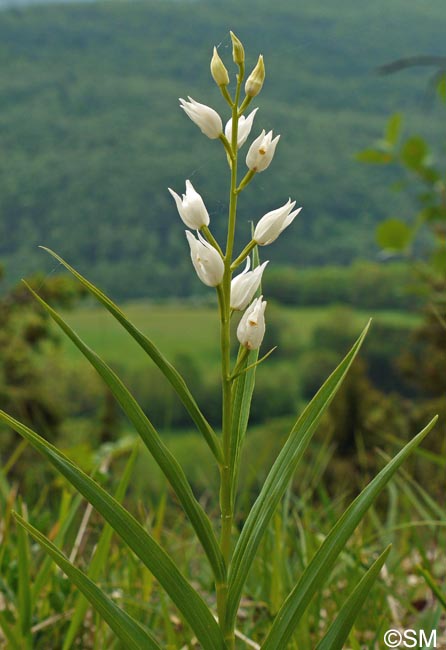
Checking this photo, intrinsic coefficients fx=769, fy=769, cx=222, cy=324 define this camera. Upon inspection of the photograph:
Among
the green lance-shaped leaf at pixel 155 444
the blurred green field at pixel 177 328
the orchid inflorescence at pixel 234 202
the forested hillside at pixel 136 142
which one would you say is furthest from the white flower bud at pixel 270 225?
the blurred green field at pixel 177 328

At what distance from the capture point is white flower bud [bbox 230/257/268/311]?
0.39 m

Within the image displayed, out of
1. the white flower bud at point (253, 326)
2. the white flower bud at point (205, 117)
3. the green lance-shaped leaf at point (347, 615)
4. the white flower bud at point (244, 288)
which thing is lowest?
the green lance-shaped leaf at point (347, 615)

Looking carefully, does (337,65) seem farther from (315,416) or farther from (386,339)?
(386,339)

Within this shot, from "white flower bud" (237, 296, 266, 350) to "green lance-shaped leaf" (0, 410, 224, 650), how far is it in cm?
10

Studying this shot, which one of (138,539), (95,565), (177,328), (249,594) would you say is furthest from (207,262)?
(177,328)

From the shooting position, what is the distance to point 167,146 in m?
4.37

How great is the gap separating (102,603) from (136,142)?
537cm

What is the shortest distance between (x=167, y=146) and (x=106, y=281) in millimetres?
966

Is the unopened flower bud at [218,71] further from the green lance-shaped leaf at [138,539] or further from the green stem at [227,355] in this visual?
the green lance-shaped leaf at [138,539]

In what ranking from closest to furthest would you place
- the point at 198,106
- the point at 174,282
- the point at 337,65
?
the point at 198,106
the point at 337,65
the point at 174,282

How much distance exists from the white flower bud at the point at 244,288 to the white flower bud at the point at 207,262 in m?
0.01

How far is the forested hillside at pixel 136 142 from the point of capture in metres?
3.42

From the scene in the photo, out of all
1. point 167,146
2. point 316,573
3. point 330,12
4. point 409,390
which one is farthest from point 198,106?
point 409,390

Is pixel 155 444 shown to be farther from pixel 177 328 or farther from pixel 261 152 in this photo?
pixel 177 328
